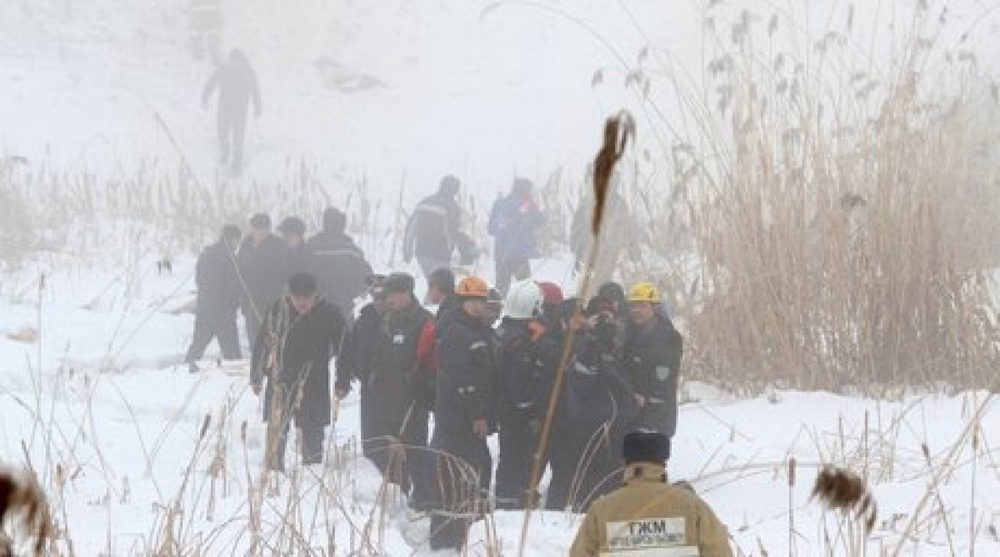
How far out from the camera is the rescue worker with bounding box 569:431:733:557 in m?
3.31

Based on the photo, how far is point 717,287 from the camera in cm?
799

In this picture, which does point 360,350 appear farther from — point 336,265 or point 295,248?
point 336,265

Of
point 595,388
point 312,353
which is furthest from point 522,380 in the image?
point 312,353

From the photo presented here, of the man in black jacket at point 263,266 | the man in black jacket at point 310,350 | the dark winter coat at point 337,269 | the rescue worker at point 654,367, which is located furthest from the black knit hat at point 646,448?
the dark winter coat at point 337,269

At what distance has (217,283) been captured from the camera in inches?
442

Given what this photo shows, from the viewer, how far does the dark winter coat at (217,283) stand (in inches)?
438

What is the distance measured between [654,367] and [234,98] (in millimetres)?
12675

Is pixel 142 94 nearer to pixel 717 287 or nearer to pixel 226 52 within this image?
pixel 226 52

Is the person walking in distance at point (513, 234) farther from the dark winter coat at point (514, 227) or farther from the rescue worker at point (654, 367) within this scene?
the rescue worker at point (654, 367)

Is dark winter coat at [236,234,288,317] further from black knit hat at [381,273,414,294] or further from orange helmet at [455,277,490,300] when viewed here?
orange helmet at [455,277,490,300]

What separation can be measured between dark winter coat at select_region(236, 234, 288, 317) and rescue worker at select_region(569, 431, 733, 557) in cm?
786

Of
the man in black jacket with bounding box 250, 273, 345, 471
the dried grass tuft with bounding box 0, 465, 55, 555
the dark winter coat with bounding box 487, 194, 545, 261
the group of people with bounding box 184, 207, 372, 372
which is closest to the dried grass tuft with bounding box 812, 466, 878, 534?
the dried grass tuft with bounding box 0, 465, 55, 555

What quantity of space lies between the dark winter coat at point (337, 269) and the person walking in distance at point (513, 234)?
7.20 ft

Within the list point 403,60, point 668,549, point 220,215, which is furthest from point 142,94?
point 668,549
